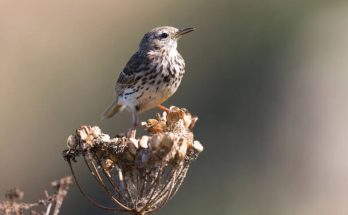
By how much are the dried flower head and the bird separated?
75.9 inches

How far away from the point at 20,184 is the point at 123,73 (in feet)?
30.9

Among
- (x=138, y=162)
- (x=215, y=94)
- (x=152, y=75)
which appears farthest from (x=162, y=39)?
(x=215, y=94)

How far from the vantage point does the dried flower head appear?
15.8ft

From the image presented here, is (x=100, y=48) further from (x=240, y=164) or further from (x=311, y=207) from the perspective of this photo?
(x=311, y=207)

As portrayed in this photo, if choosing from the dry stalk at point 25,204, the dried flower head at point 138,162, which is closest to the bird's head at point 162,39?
the dried flower head at point 138,162

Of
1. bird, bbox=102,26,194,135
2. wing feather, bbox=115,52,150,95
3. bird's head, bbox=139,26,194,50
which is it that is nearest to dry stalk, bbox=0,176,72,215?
bird, bbox=102,26,194,135

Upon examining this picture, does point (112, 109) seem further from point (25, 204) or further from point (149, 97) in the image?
point (25, 204)

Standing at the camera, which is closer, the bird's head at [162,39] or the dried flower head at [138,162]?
the dried flower head at [138,162]

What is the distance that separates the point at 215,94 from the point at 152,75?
10216 mm

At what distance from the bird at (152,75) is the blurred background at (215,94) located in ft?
20.6

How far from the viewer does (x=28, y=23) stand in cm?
1948

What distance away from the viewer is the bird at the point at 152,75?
288 inches

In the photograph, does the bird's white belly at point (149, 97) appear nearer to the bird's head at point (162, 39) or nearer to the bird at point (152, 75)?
the bird at point (152, 75)

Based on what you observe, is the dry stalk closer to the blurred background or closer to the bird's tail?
the bird's tail
